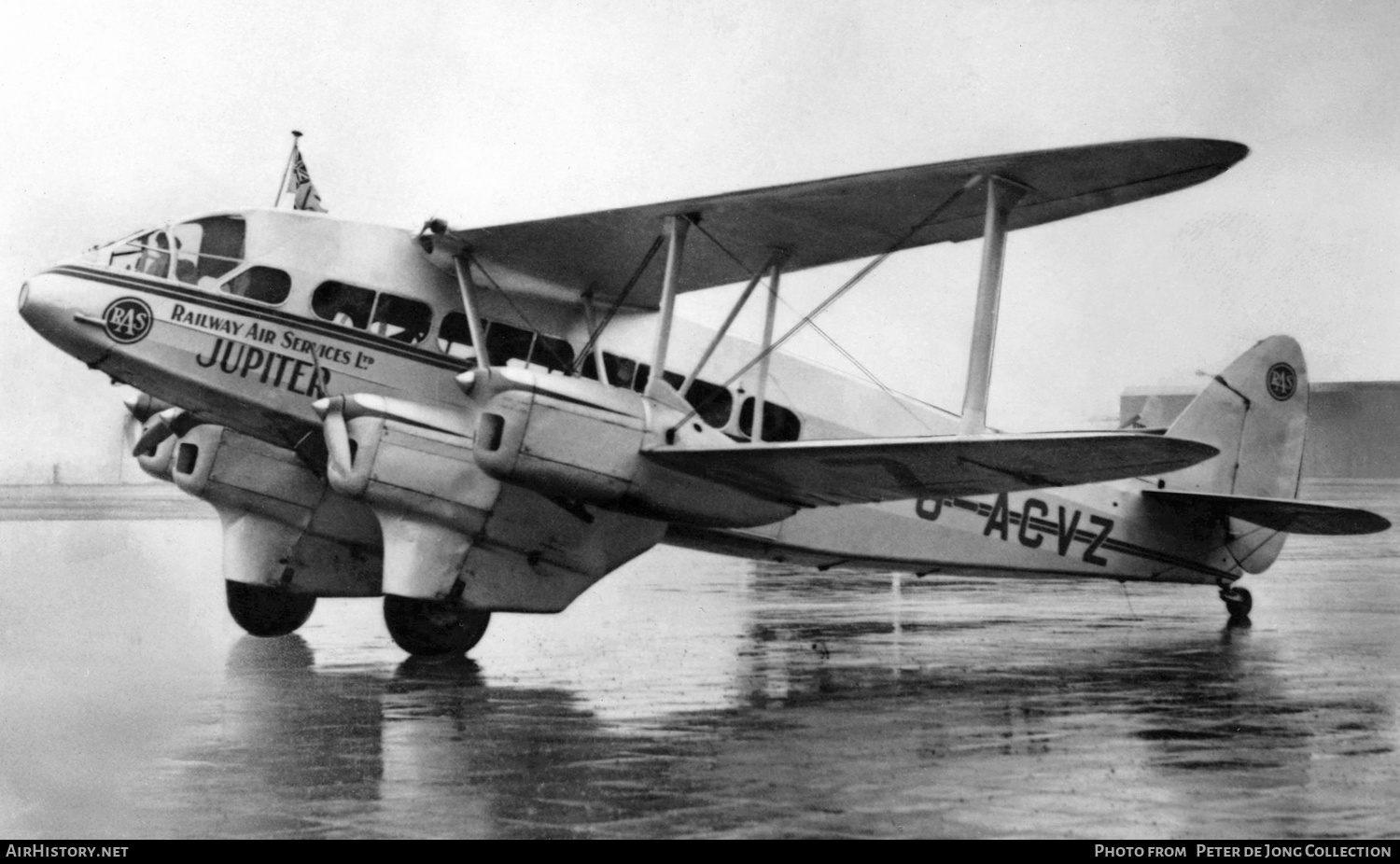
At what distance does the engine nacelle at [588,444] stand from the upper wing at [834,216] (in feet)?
6.09

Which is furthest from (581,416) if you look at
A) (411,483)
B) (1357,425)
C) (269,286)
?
(1357,425)

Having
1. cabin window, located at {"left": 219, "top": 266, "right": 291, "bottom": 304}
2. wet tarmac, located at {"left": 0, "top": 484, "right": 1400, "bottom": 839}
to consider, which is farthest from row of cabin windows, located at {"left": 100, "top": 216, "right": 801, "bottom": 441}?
wet tarmac, located at {"left": 0, "top": 484, "right": 1400, "bottom": 839}

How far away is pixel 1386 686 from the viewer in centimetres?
1075

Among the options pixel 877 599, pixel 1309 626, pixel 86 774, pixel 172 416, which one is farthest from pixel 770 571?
pixel 86 774

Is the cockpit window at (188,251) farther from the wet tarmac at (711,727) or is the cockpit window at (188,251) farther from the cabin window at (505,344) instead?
the wet tarmac at (711,727)

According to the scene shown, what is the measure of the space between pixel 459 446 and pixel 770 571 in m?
19.2

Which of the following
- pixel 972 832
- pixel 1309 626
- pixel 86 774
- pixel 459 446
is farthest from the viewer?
pixel 1309 626

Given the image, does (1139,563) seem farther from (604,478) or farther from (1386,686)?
(604,478)

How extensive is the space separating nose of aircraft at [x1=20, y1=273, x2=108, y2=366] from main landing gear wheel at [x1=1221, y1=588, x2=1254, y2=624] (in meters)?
12.4

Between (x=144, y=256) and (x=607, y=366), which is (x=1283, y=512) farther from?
(x=144, y=256)

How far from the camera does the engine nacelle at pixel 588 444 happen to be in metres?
10.5

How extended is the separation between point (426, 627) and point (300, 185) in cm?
510

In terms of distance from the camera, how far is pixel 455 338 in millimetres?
12578

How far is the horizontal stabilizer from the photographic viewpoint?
1320cm
